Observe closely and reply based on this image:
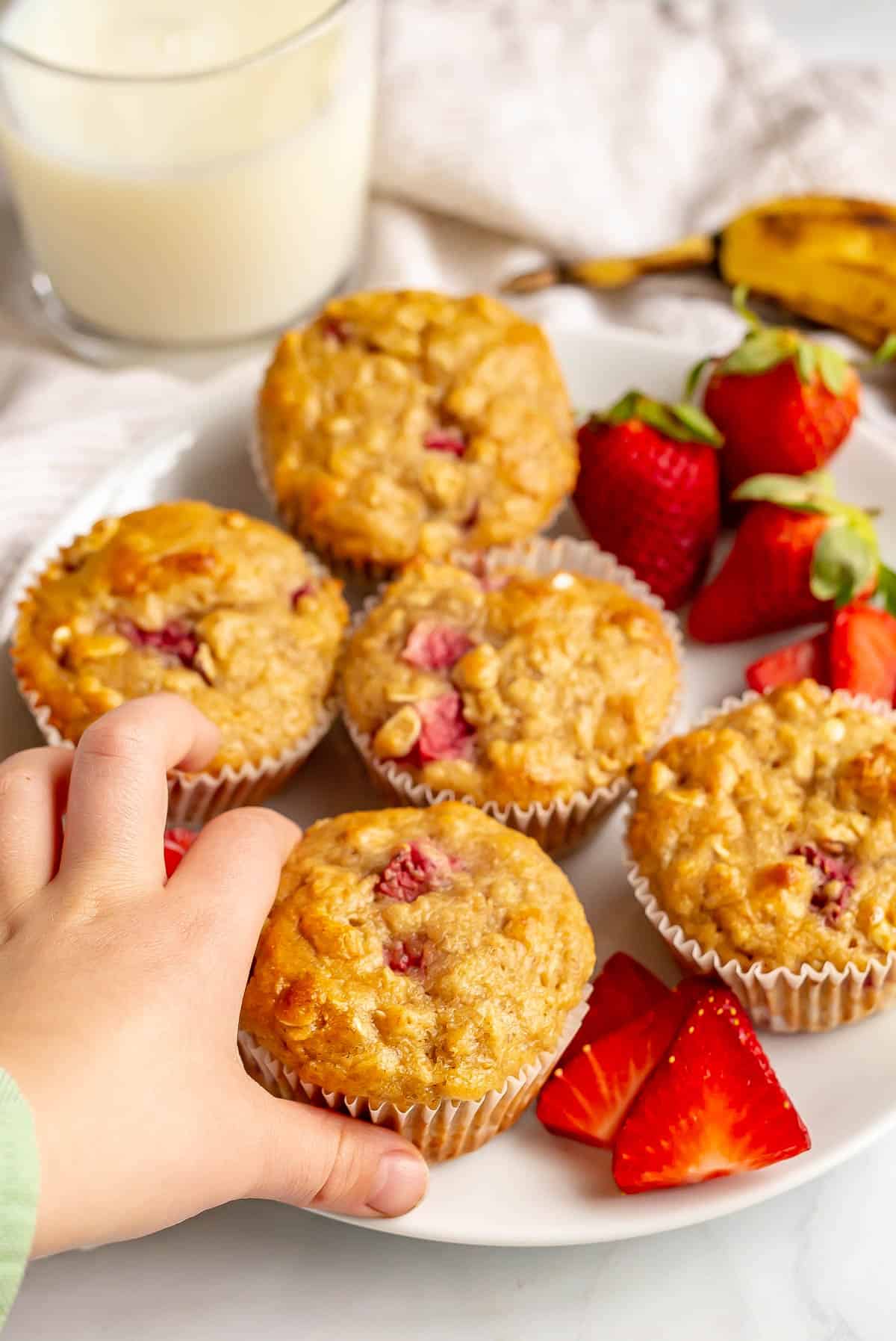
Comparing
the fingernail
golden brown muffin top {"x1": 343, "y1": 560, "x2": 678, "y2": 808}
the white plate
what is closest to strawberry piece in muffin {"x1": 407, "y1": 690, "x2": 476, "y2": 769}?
golden brown muffin top {"x1": 343, "y1": 560, "x2": 678, "y2": 808}

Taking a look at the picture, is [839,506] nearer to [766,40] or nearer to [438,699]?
[438,699]

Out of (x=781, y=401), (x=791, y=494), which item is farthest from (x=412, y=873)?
(x=781, y=401)

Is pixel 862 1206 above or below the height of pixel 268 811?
below

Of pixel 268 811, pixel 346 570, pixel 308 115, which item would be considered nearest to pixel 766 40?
pixel 308 115

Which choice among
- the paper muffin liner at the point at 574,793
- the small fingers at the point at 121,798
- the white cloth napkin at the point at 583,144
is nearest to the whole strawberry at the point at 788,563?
the paper muffin liner at the point at 574,793

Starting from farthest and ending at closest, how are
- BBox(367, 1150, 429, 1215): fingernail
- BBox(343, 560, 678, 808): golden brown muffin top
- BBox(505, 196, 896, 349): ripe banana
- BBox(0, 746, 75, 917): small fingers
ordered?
BBox(505, 196, 896, 349): ripe banana, BBox(343, 560, 678, 808): golden brown muffin top, BBox(367, 1150, 429, 1215): fingernail, BBox(0, 746, 75, 917): small fingers

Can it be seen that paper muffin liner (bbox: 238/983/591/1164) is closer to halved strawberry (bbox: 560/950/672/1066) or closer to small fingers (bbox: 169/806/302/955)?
halved strawberry (bbox: 560/950/672/1066)

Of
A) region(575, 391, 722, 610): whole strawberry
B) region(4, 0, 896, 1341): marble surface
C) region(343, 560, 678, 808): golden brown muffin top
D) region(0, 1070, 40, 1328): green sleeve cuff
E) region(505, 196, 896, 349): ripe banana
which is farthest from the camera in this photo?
region(505, 196, 896, 349): ripe banana
